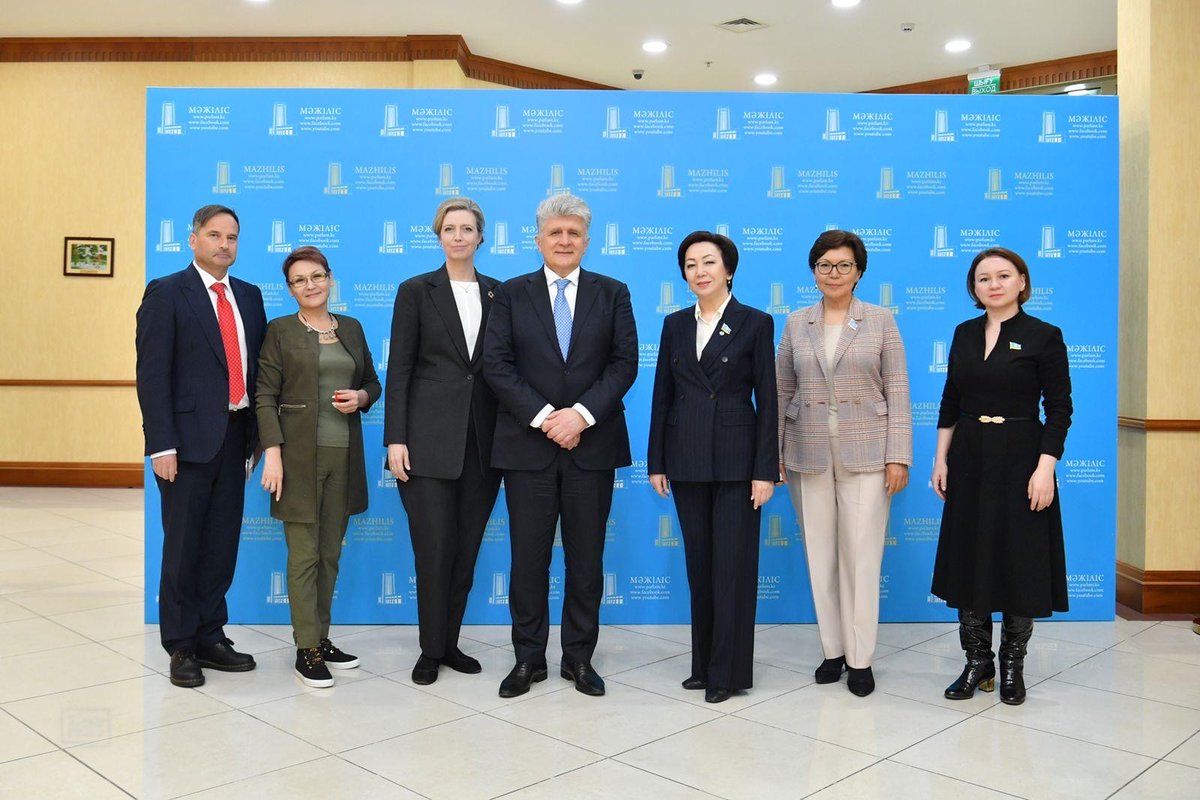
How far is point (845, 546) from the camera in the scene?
12.0 ft

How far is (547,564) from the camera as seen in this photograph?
3.63 meters

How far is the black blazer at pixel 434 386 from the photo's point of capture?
3613mm

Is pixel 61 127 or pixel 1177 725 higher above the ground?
pixel 61 127

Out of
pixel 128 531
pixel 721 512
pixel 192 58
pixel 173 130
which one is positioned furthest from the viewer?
pixel 192 58

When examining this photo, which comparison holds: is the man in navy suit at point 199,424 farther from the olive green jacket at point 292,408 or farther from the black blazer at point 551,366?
the black blazer at point 551,366

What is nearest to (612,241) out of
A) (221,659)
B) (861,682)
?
(861,682)

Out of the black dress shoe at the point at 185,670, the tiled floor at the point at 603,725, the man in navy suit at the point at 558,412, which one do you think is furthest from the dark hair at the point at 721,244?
the black dress shoe at the point at 185,670

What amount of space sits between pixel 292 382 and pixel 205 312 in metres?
0.40

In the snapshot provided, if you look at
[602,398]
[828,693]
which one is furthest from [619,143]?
[828,693]

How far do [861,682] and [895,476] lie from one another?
75 cm

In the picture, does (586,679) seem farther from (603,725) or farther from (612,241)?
(612,241)

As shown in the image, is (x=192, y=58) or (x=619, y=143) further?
(x=192, y=58)

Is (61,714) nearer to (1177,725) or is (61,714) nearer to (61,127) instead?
(1177,725)

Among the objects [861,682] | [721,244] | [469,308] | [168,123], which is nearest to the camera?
[721,244]
